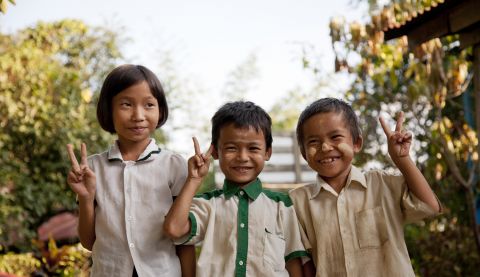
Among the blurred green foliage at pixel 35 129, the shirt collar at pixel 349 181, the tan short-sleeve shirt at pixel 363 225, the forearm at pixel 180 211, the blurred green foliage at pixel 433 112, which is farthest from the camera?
the blurred green foliage at pixel 35 129

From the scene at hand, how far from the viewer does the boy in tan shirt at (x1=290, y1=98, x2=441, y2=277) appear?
241cm

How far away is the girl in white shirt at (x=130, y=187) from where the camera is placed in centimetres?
238

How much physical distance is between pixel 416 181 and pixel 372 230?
0.86ft

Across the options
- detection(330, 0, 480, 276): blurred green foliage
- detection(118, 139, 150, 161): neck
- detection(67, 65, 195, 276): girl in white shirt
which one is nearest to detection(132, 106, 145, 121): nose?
detection(67, 65, 195, 276): girl in white shirt

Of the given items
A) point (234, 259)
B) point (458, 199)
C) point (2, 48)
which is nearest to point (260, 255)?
point (234, 259)

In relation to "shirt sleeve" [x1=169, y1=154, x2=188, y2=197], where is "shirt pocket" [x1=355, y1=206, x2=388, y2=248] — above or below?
below

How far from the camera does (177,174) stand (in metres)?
2.50

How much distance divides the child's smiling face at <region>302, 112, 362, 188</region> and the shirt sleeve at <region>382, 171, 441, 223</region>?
18 cm

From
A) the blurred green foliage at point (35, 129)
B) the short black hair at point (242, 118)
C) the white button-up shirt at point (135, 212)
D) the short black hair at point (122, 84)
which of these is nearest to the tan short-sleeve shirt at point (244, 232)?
the white button-up shirt at point (135, 212)

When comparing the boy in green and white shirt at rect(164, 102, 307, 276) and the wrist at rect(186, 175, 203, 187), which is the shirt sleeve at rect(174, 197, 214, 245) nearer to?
the boy in green and white shirt at rect(164, 102, 307, 276)

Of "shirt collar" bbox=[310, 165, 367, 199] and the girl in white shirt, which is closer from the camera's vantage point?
the girl in white shirt

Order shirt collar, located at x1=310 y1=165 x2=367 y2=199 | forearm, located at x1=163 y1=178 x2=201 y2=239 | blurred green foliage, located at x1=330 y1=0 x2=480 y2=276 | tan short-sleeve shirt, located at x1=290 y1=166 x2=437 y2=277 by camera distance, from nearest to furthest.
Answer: forearm, located at x1=163 y1=178 x2=201 y2=239 → tan short-sleeve shirt, located at x1=290 y1=166 x2=437 y2=277 → shirt collar, located at x1=310 y1=165 x2=367 y2=199 → blurred green foliage, located at x1=330 y1=0 x2=480 y2=276

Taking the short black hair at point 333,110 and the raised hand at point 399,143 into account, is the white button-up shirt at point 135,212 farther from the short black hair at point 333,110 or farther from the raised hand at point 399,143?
the raised hand at point 399,143

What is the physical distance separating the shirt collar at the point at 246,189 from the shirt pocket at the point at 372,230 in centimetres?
41
